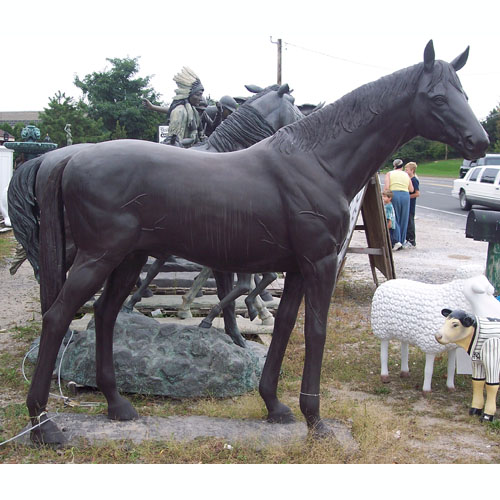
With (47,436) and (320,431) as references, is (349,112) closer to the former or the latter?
(320,431)

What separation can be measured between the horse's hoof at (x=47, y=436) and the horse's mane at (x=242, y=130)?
117 inches

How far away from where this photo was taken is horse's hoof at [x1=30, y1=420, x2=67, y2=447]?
3209 mm

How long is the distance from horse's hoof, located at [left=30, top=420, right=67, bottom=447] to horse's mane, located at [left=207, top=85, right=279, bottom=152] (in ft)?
9.75

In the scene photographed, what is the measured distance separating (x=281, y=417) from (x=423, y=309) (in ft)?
5.49

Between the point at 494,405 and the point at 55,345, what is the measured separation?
3.06 metres

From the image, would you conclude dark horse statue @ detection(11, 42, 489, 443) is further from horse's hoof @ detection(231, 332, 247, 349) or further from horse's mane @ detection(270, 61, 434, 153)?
horse's hoof @ detection(231, 332, 247, 349)

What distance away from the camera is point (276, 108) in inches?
212

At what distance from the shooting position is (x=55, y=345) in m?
3.19

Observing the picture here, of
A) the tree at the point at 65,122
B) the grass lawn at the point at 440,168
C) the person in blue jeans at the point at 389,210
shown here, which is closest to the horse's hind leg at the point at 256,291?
the person in blue jeans at the point at 389,210

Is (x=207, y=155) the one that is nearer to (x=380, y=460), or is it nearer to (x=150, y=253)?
(x=150, y=253)

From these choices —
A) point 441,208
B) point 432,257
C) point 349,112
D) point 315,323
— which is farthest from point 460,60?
point 441,208

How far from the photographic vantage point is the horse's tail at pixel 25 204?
479cm

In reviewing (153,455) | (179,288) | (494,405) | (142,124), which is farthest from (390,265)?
(142,124)

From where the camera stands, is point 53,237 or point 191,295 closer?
point 53,237
